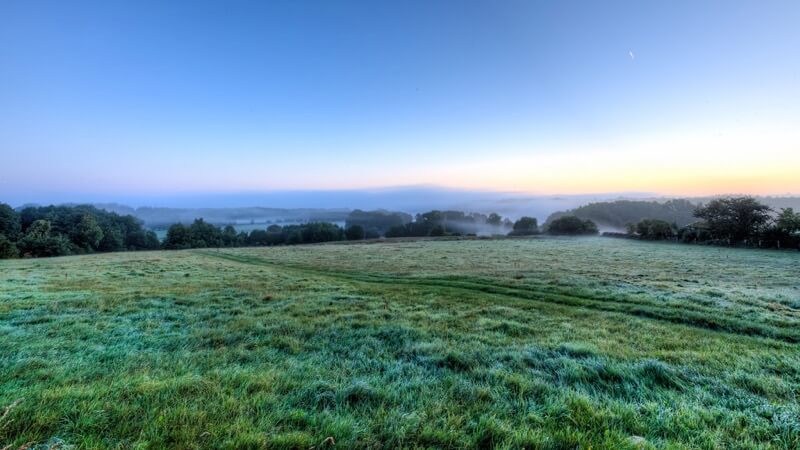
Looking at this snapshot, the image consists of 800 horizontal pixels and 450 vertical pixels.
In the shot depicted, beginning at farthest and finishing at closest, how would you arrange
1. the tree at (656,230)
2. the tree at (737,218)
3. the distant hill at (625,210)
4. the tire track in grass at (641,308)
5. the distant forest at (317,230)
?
the distant hill at (625,210)
the tree at (656,230)
the tree at (737,218)
the distant forest at (317,230)
the tire track in grass at (641,308)

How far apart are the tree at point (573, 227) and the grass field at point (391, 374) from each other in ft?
223

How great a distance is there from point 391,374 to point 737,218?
67.2 m

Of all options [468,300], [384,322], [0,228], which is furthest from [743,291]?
[0,228]

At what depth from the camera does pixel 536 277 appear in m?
17.2

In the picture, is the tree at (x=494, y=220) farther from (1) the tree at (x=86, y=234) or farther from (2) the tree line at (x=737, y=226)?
(1) the tree at (x=86, y=234)

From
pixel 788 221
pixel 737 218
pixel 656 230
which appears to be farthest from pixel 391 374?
pixel 656 230

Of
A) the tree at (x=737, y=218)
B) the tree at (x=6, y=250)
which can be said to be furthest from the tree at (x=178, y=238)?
the tree at (x=737, y=218)

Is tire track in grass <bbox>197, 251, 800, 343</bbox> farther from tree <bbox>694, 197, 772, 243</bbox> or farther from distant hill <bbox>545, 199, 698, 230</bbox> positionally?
distant hill <bbox>545, 199, 698, 230</bbox>

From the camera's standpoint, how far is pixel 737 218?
155 feet

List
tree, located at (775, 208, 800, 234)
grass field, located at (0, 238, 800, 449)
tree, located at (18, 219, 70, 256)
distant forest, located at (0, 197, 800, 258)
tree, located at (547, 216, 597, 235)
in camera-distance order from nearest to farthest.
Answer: grass field, located at (0, 238, 800, 449)
tree, located at (775, 208, 800, 234)
distant forest, located at (0, 197, 800, 258)
tree, located at (18, 219, 70, 256)
tree, located at (547, 216, 597, 235)

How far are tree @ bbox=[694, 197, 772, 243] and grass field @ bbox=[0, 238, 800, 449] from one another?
51.1 metres

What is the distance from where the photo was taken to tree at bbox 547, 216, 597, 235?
7250cm

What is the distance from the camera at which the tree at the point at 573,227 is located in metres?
72.5

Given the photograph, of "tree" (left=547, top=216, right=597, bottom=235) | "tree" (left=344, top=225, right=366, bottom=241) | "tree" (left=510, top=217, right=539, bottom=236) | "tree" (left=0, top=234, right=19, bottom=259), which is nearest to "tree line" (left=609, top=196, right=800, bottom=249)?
"tree" (left=547, top=216, right=597, bottom=235)
